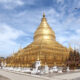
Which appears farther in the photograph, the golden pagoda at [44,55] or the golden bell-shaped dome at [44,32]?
the golden bell-shaped dome at [44,32]

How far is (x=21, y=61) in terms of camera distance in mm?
39688

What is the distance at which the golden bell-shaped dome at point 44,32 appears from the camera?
47156 mm

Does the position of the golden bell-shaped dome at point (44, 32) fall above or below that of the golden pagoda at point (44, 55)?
above

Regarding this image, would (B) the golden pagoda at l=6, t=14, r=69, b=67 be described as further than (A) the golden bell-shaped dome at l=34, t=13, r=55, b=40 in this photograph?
No

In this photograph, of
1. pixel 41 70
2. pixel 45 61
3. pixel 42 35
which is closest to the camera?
pixel 41 70

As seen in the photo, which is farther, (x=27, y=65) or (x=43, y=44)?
(x=43, y=44)

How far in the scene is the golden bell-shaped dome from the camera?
155 feet

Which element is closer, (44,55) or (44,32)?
(44,55)

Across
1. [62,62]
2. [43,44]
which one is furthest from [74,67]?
[43,44]

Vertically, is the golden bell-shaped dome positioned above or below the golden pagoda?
above

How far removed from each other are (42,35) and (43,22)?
568cm

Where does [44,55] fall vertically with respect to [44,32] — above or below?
below

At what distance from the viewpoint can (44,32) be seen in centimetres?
4781

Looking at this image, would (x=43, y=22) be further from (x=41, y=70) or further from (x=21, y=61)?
(x=41, y=70)
